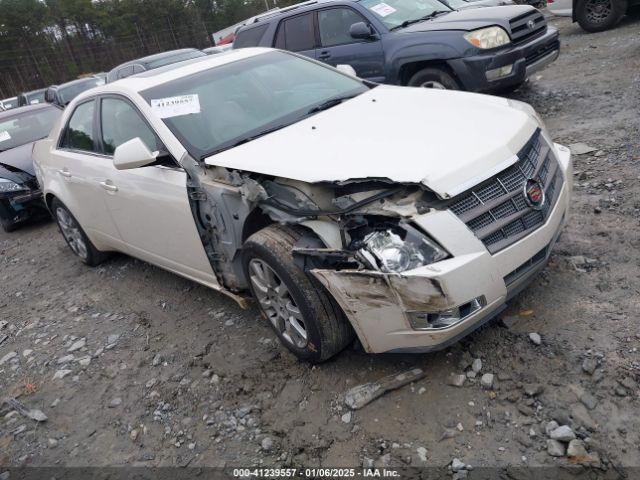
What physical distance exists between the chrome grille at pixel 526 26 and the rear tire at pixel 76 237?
16.5 ft

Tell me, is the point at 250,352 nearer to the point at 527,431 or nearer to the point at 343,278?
the point at 343,278

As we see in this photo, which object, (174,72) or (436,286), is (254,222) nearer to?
(436,286)

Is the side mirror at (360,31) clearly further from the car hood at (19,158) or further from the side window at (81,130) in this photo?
the car hood at (19,158)

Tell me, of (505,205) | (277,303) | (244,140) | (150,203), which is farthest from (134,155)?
(505,205)

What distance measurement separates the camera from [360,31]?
6.84 m

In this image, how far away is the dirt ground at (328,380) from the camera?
2.45 meters

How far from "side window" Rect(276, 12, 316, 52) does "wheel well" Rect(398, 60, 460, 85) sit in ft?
5.18

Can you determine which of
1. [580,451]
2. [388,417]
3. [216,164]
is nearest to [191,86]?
[216,164]

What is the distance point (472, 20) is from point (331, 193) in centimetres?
455

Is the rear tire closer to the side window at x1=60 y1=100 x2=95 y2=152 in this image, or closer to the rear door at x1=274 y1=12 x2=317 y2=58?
the side window at x1=60 y1=100 x2=95 y2=152

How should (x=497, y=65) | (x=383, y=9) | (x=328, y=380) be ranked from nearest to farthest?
(x=328, y=380), (x=497, y=65), (x=383, y=9)

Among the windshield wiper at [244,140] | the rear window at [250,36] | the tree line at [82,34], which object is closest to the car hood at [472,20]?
the rear window at [250,36]

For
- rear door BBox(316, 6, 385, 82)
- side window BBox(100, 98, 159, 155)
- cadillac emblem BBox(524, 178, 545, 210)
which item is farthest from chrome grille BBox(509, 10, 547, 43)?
side window BBox(100, 98, 159, 155)

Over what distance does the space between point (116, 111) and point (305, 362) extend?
2397mm
